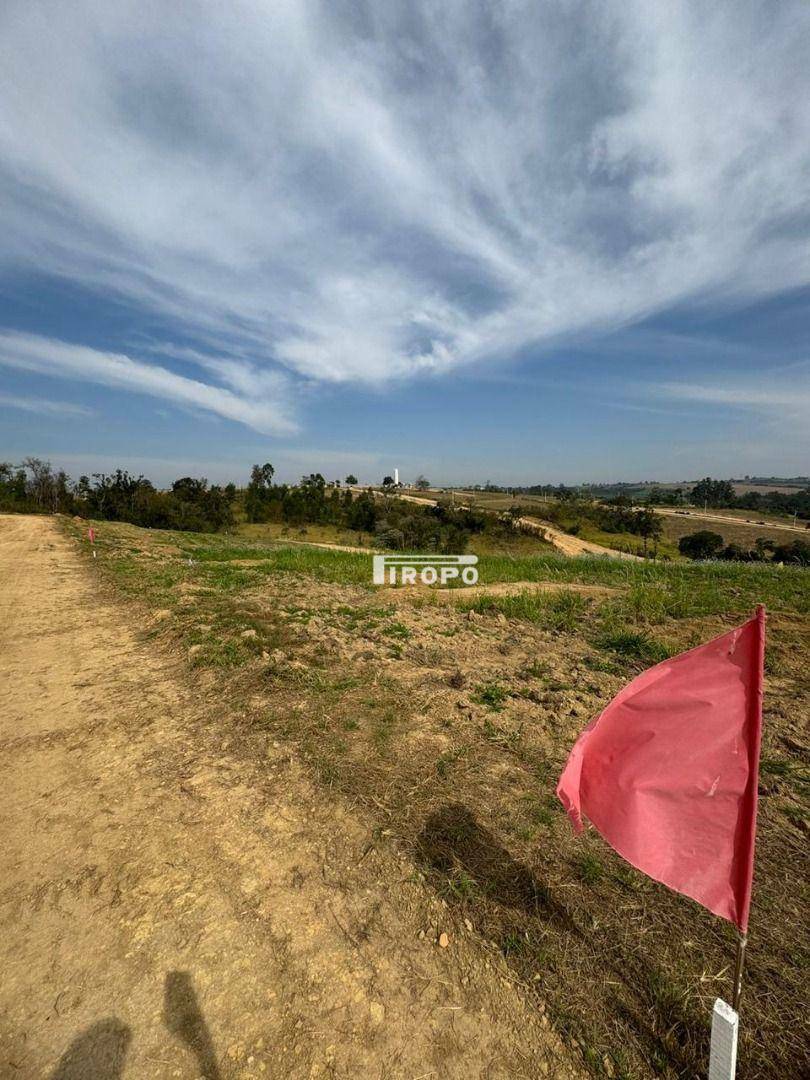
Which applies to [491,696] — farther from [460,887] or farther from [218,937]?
[218,937]

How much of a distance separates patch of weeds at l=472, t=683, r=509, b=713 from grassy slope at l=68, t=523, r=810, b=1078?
3 cm

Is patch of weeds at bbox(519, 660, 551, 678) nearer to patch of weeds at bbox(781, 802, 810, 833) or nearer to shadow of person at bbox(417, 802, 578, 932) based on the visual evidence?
patch of weeds at bbox(781, 802, 810, 833)

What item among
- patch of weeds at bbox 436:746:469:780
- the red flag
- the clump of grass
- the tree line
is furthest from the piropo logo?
the tree line

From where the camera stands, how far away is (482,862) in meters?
2.82

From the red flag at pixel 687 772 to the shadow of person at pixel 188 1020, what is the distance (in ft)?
5.56

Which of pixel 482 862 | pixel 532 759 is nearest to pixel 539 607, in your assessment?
pixel 532 759

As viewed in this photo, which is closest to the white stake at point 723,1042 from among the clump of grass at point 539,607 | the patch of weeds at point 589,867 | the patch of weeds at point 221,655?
the patch of weeds at point 589,867

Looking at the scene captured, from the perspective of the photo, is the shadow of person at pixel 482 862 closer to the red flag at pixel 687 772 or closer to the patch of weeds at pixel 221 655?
the red flag at pixel 687 772

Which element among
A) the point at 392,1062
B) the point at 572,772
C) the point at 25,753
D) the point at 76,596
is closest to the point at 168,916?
the point at 392,1062

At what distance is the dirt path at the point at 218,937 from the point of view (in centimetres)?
187

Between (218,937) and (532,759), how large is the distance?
2578mm

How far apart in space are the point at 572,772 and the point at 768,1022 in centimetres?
123

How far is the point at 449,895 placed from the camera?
2584 mm

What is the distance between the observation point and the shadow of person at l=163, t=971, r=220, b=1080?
6.04 ft
